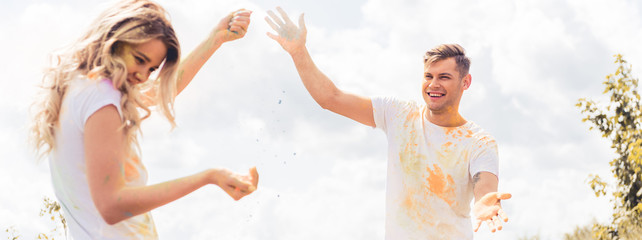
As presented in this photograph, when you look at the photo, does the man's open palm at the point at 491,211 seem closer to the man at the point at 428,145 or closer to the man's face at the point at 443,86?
the man at the point at 428,145

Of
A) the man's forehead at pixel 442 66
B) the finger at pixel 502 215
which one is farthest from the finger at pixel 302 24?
the finger at pixel 502 215

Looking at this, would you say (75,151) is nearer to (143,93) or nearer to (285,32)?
(143,93)

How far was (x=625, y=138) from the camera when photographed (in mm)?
9445

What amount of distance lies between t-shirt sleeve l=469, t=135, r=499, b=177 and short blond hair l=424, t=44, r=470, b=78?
28.3 inches

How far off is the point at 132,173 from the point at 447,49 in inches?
148

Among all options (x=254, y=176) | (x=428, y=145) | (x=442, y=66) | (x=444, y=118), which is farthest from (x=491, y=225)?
(x=254, y=176)

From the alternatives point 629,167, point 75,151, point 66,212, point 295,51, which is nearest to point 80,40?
point 75,151

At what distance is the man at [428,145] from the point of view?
16.5ft

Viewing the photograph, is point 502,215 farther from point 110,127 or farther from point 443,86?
point 110,127

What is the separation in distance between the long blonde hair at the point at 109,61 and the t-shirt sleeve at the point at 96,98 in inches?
1.4

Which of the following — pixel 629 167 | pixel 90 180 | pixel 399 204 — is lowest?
pixel 90 180

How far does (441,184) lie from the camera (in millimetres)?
5160

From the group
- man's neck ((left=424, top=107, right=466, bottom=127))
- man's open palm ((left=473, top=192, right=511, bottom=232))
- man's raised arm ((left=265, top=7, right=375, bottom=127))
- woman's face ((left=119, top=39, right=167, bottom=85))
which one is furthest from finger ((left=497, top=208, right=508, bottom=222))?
woman's face ((left=119, top=39, right=167, bottom=85))

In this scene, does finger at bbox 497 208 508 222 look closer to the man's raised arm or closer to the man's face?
the man's face
